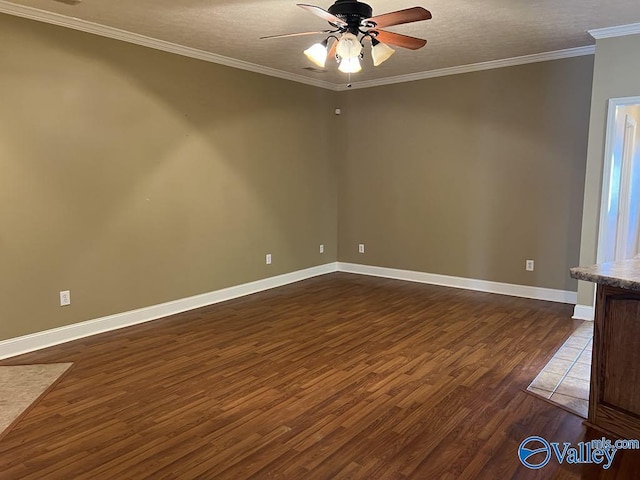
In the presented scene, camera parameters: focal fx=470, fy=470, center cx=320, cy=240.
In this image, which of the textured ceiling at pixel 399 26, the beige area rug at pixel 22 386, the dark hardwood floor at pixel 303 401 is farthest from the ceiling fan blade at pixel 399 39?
the beige area rug at pixel 22 386

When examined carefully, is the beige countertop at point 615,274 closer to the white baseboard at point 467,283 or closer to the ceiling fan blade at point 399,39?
the ceiling fan blade at point 399,39

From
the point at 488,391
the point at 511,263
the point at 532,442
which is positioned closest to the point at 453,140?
the point at 511,263

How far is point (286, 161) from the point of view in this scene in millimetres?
5914

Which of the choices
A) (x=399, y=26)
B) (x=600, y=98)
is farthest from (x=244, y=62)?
(x=600, y=98)

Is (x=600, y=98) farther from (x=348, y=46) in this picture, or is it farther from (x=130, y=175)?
(x=130, y=175)

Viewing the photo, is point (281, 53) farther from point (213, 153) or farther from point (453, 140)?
point (453, 140)

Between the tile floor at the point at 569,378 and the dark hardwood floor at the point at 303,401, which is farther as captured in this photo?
the tile floor at the point at 569,378

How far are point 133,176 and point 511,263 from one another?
4.14m

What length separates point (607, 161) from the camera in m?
4.17

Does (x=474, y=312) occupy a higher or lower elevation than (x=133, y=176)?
lower

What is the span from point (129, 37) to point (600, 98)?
4187 mm

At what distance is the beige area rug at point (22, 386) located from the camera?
2738mm

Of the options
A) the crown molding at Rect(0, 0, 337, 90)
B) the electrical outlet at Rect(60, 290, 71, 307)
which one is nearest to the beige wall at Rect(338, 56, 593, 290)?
the crown molding at Rect(0, 0, 337, 90)

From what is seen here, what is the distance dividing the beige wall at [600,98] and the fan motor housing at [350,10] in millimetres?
2515
